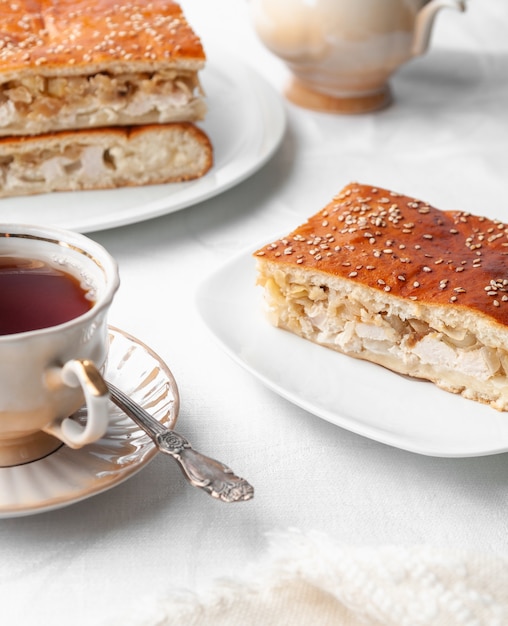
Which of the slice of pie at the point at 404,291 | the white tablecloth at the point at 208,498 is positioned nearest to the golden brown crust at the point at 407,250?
the slice of pie at the point at 404,291

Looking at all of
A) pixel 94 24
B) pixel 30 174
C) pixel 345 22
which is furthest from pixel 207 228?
pixel 345 22

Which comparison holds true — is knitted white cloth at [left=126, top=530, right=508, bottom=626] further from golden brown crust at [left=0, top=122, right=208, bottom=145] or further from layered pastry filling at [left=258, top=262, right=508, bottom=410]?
golden brown crust at [left=0, top=122, right=208, bottom=145]

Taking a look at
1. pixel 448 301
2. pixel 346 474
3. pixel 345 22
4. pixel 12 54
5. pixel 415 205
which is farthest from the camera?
pixel 345 22

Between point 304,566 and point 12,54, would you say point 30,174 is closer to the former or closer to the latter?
point 12,54

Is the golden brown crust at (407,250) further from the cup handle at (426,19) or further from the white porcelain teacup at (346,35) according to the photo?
the cup handle at (426,19)

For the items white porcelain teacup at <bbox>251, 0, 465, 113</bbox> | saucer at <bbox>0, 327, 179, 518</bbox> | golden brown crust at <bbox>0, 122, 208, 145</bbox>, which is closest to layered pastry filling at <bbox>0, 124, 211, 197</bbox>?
golden brown crust at <bbox>0, 122, 208, 145</bbox>
